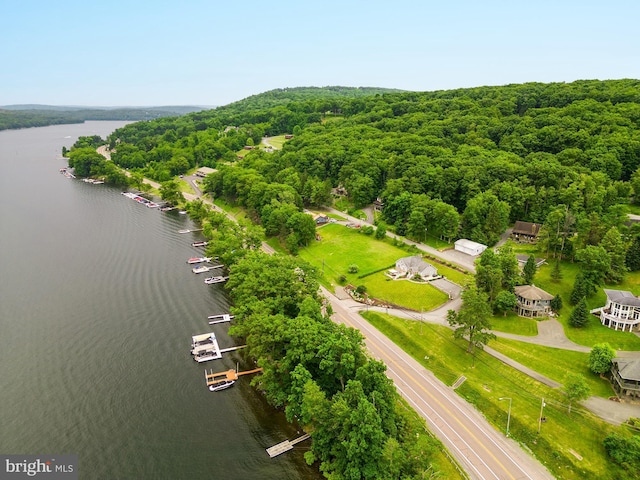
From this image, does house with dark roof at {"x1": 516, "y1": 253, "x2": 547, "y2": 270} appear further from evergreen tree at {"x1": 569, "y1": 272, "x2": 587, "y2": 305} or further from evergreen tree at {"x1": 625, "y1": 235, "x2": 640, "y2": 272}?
evergreen tree at {"x1": 625, "y1": 235, "x2": 640, "y2": 272}

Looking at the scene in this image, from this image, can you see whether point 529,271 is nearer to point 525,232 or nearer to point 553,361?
point 553,361

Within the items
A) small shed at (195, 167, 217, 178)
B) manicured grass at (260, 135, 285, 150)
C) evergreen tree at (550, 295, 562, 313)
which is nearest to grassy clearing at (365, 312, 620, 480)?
evergreen tree at (550, 295, 562, 313)

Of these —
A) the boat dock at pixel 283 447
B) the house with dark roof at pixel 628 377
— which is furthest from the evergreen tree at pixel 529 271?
the boat dock at pixel 283 447

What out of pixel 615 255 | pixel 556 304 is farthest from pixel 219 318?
pixel 615 255

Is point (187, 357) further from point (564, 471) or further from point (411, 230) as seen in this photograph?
point (411, 230)

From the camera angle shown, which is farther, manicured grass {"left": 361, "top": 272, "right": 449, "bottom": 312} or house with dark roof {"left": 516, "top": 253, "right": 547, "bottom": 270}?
house with dark roof {"left": 516, "top": 253, "right": 547, "bottom": 270}

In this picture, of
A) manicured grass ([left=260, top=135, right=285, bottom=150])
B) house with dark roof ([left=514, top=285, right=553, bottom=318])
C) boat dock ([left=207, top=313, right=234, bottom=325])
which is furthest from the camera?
manicured grass ([left=260, top=135, right=285, bottom=150])
